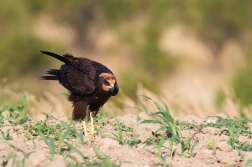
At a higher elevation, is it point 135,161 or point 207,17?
point 207,17

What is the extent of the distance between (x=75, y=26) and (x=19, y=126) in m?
25.0

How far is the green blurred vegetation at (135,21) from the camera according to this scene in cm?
2450

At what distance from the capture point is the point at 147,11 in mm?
31734

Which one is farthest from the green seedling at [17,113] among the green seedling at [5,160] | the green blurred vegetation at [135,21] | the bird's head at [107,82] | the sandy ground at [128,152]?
the green blurred vegetation at [135,21]

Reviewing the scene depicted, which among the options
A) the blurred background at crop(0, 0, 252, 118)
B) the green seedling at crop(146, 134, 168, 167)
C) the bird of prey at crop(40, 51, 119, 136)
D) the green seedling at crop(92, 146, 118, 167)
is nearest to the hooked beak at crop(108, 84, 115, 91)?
the bird of prey at crop(40, 51, 119, 136)

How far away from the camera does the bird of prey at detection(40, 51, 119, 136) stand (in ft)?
20.9

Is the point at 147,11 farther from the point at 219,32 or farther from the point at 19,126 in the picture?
the point at 19,126

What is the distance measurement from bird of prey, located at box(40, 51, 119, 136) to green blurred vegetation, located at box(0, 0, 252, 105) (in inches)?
667

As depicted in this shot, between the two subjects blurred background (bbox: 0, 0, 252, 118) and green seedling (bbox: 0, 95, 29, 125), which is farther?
blurred background (bbox: 0, 0, 252, 118)

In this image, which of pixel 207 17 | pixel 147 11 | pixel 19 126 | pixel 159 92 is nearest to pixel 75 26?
pixel 147 11

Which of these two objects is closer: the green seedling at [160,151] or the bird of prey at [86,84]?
the green seedling at [160,151]

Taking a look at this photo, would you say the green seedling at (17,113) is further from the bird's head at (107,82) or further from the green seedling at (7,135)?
the bird's head at (107,82)

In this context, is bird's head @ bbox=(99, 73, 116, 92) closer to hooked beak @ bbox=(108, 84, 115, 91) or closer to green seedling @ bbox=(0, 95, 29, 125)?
hooked beak @ bbox=(108, 84, 115, 91)

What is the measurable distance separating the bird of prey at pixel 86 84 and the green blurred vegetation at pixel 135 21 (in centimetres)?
1694
